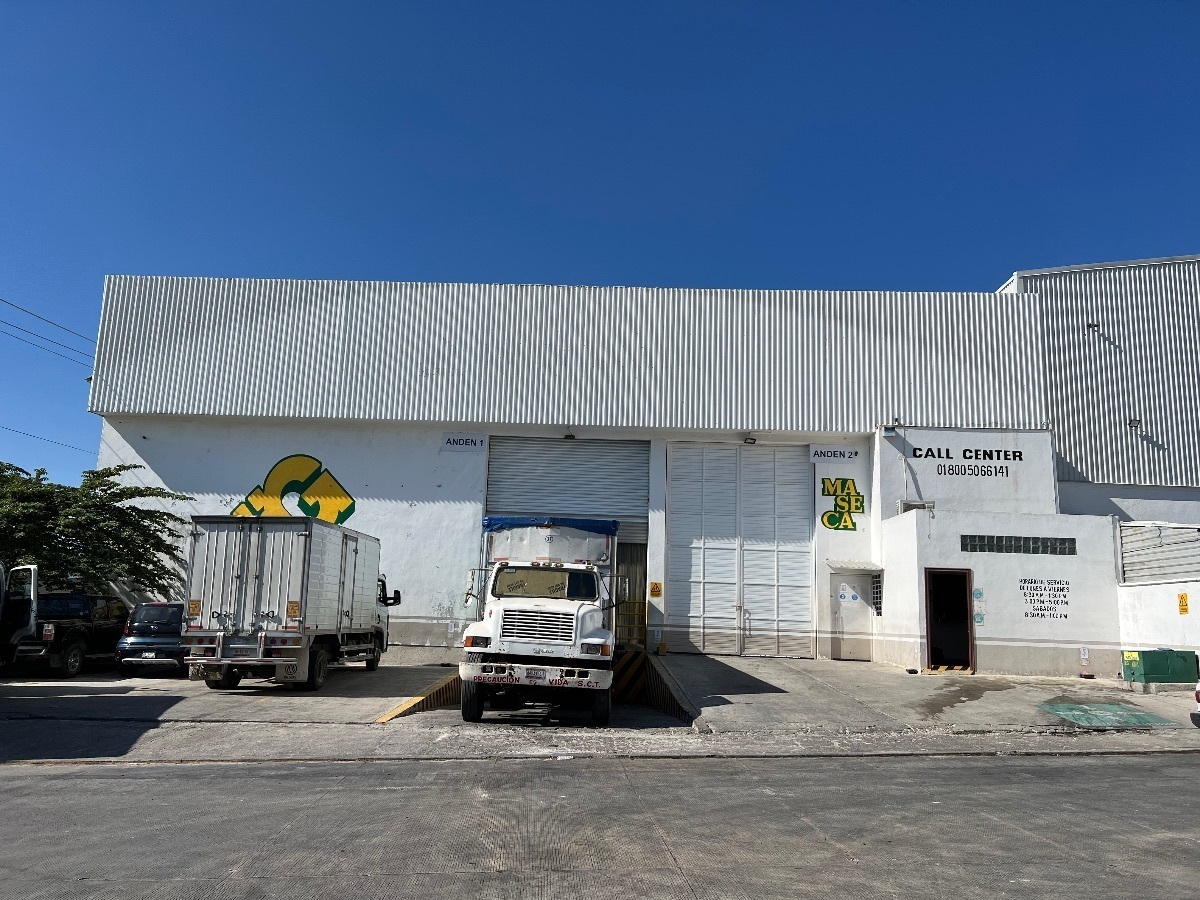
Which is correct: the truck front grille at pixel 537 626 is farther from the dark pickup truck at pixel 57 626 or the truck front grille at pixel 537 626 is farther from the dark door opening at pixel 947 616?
the dark door opening at pixel 947 616

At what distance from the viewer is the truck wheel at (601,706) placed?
1366 centimetres

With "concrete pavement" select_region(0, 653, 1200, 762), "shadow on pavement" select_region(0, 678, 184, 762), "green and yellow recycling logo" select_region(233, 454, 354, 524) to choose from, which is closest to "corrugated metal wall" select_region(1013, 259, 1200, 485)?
"concrete pavement" select_region(0, 653, 1200, 762)

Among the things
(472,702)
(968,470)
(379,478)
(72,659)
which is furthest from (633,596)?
(72,659)

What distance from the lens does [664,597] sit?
2473 centimetres

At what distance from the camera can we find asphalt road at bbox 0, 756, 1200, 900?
5773mm

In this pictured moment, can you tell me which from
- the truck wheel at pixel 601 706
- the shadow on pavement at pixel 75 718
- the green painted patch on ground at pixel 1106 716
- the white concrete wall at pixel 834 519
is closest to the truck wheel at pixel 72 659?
the shadow on pavement at pixel 75 718

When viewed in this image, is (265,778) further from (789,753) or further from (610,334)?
(610,334)

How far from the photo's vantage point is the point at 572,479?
25891mm

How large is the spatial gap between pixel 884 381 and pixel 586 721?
15.2 metres

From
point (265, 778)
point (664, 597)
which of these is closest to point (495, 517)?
point (664, 597)

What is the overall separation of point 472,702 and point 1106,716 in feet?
34.8

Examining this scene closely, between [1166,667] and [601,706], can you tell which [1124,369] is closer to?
[1166,667]

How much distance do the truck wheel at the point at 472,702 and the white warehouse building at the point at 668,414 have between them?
11.4m

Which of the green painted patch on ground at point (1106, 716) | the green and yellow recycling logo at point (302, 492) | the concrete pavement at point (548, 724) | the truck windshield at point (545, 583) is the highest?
the green and yellow recycling logo at point (302, 492)
